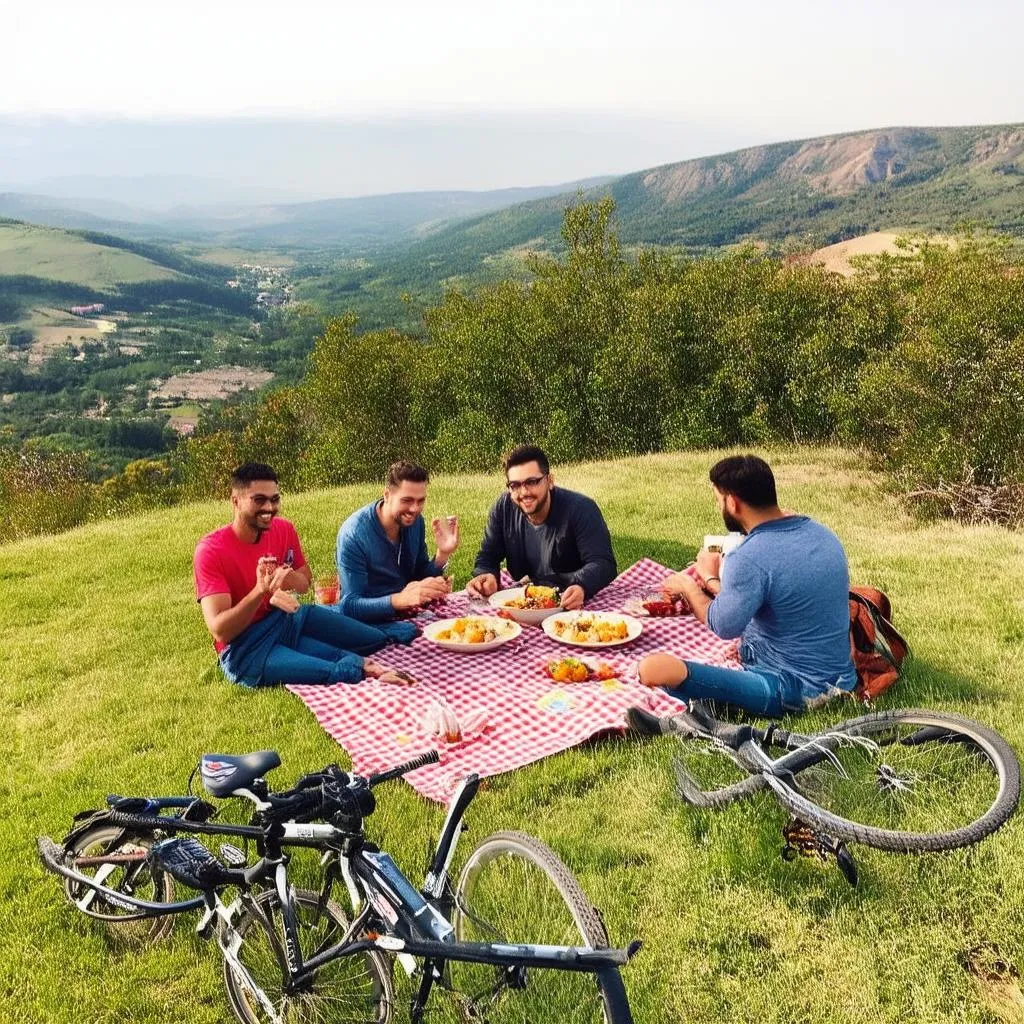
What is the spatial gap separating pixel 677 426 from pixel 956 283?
44.4 feet

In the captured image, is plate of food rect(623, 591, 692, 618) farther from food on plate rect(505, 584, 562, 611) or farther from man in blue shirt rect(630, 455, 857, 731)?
man in blue shirt rect(630, 455, 857, 731)

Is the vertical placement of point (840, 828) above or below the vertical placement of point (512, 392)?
above

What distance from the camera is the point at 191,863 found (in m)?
2.90

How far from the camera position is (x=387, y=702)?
5734 mm

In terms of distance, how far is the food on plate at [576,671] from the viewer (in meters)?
5.76

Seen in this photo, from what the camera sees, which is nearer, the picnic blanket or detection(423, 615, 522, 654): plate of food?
the picnic blanket

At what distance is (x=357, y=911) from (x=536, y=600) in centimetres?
417

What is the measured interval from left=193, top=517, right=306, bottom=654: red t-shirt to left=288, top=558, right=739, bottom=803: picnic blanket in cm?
89

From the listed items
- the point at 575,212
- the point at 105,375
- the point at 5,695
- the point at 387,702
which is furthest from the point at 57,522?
the point at 105,375

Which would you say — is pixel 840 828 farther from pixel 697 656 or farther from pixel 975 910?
pixel 697 656

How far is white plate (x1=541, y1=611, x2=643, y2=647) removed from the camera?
19.9 ft

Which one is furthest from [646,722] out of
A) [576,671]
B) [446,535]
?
[446,535]

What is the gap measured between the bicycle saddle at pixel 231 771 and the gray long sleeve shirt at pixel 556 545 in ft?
14.5

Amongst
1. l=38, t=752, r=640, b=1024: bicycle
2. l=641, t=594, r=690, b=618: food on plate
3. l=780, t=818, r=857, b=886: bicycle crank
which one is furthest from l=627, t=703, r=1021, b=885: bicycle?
l=641, t=594, r=690, b=618: food on plate
